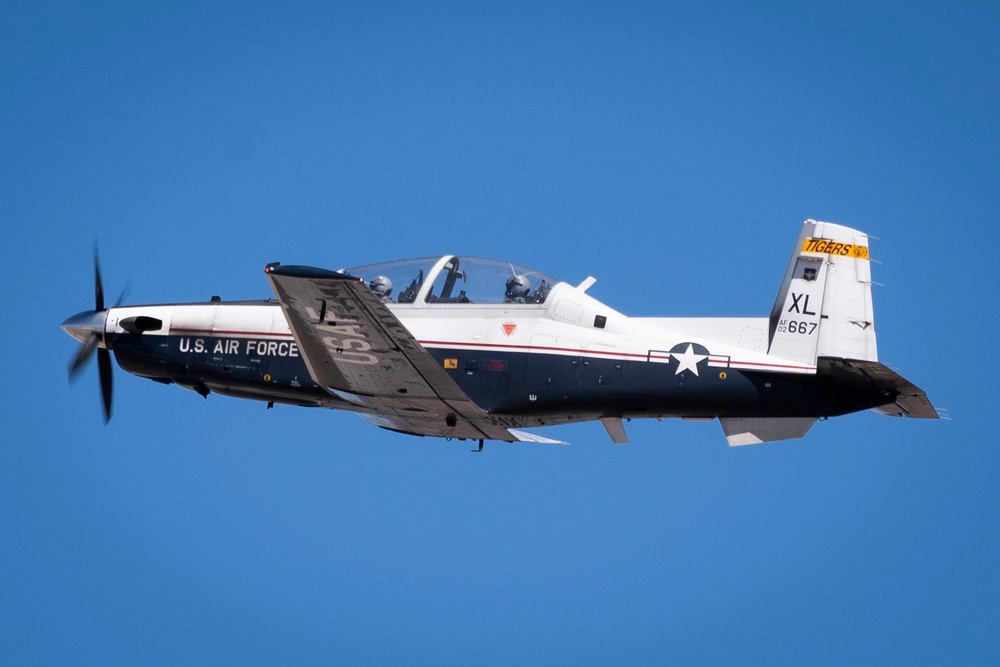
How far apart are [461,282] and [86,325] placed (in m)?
6.05

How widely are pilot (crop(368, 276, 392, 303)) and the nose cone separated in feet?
14.8

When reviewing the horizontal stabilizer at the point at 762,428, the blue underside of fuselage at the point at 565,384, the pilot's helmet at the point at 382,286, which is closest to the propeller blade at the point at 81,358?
the blue underside of fuselage at the point at 565,384

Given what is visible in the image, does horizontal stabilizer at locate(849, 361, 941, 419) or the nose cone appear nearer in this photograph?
horizontal stabilizer at locate(849, 361, 941, 419)

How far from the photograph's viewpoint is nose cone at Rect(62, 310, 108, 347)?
19844 millimetres

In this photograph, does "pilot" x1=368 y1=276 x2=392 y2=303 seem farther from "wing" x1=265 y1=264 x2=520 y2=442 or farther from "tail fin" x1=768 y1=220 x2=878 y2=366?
"tail fin" x1=768 y1=220 x2=878 y2=366

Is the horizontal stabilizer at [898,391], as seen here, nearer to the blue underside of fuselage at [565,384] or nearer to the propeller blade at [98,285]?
the blue underside of fuselage at [565,384]

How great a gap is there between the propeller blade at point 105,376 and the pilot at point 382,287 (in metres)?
4.81

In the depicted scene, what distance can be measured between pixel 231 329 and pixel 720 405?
278 inches

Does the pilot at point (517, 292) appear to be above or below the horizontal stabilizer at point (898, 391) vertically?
above

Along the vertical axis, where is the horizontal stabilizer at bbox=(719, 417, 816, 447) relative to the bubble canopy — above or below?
below

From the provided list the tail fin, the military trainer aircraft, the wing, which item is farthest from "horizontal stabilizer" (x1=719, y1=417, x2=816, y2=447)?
the wing

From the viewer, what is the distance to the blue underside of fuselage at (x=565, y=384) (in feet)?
54.5

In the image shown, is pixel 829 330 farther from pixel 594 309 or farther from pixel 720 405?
pixel 594 309

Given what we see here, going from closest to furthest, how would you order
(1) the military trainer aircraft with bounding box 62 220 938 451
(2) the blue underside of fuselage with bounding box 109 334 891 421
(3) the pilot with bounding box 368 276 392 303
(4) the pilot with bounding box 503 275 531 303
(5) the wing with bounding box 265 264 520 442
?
(5) the wing with bounding box 265 264 520 442, (1) the military trainer aircraft with bounding box 62 220 938 451, (2) the blue underside of fuselage with bounding box 109 334 891 421, (4) the pilot with bounding box 503 275 531 303, (3) the pilot with bounding box 368 276 392 303
